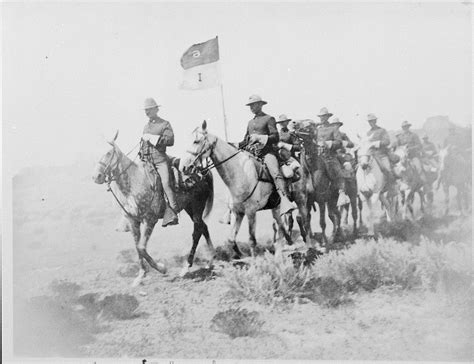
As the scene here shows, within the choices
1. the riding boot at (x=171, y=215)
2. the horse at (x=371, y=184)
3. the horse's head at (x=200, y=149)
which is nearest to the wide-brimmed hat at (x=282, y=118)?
the horse's head at (x=200, y=149)

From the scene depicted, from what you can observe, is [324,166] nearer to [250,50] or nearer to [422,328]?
[250,50]

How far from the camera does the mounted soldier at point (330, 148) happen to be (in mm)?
6660

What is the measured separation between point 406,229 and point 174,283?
2392 mm

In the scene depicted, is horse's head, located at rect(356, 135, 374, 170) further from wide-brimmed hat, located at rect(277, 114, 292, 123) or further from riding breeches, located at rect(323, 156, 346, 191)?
wide-brimmed hat, located at rect(277, 114, 292, 123)


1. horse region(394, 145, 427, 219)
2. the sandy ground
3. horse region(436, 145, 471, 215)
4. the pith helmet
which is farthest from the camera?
the pith helmet

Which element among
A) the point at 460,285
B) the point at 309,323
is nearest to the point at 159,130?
the point at 309,323

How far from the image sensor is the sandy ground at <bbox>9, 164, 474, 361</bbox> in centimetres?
639

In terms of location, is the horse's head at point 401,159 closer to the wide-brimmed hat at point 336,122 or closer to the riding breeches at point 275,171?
the wide-brimmed hat at point 336,122

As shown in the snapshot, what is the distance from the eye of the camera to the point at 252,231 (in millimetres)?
6637

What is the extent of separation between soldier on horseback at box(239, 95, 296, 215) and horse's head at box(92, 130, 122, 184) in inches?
50.2

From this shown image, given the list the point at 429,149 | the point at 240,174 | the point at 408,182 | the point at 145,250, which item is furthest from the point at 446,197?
the point at 145,250

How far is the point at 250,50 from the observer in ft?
22.3

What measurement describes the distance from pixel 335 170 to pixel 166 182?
172 centimetres

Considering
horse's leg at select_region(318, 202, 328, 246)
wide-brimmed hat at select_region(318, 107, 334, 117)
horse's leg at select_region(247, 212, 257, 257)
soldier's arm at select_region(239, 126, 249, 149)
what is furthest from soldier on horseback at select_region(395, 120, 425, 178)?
horse's leg at select_region(247, 212, 257, 257)
